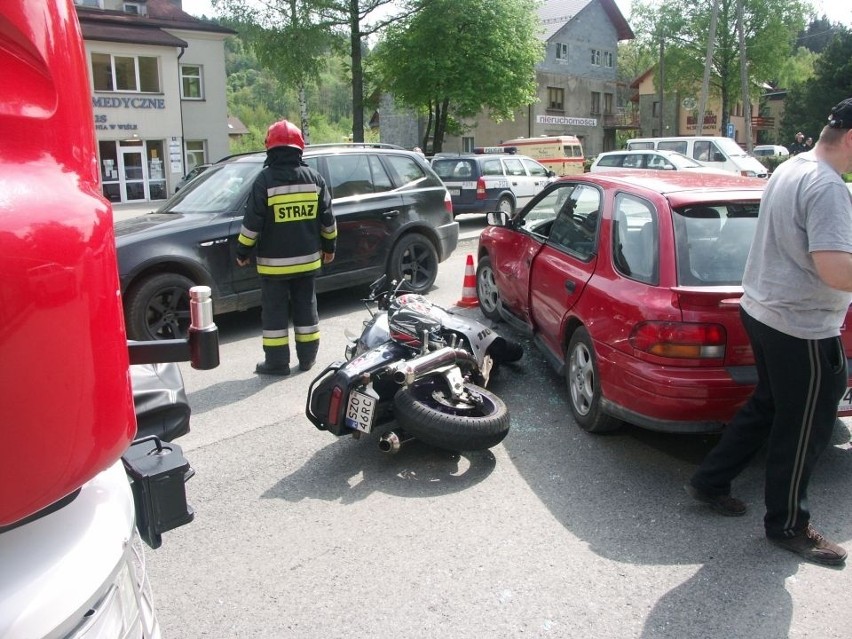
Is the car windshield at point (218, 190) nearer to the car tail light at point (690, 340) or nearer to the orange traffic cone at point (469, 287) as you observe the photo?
the orange traffic cone at point (469, 287)

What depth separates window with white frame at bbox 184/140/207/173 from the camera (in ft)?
114

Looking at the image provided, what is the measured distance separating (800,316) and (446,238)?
618 centimetres

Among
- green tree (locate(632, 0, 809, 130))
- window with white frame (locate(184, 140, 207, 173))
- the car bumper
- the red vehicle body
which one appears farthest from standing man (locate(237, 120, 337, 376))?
green tree (locate(632, 0, 809, 130))

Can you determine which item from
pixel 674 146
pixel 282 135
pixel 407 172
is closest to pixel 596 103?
pixel 674 146

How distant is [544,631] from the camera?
2879 mm

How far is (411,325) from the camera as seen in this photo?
189 inches

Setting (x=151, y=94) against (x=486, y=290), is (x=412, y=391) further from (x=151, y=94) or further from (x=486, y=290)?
(x=151, y=94)

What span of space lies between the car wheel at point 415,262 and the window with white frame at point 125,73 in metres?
26.1

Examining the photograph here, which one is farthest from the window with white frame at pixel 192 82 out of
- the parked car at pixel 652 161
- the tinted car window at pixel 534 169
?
the tinted car window at pixel 534 169

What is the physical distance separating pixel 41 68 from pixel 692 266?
3389mm

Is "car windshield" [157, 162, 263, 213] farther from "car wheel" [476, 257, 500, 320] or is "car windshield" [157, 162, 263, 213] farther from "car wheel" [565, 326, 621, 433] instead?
"car wheel" [565, 326, 621, 433]

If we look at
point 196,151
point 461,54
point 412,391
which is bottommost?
point 412,391

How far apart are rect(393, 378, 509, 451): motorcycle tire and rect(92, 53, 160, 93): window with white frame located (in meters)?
30.3

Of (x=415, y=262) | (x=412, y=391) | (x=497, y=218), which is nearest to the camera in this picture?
(x=412, y=391)
